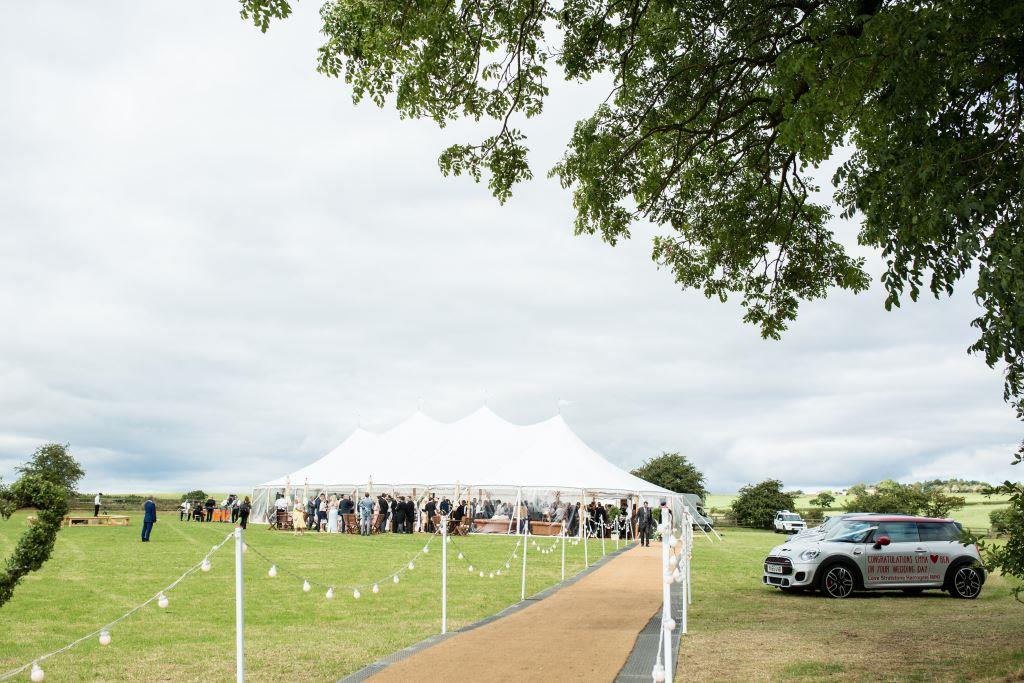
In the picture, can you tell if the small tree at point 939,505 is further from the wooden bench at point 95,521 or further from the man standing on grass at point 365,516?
the wooden bench at point 95,521

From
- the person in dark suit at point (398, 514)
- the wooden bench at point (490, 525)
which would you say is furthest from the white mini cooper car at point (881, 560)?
the wooden bench at point (490, 525)

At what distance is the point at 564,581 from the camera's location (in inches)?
711

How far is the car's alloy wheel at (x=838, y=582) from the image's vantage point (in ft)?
53.2

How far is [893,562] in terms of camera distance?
16.3m

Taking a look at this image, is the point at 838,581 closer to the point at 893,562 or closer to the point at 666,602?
the point at 893,562

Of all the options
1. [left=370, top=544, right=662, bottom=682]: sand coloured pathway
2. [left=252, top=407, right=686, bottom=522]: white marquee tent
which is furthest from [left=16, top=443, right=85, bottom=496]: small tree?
[left=370, top=544, right=662, bottom=682]: sand coloured pathway

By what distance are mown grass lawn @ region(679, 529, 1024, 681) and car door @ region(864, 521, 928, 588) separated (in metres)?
0.35

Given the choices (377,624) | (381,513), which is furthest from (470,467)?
(377,624)

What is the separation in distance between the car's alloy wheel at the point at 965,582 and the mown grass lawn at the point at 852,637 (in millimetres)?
257

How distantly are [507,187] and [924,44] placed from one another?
6.39 m

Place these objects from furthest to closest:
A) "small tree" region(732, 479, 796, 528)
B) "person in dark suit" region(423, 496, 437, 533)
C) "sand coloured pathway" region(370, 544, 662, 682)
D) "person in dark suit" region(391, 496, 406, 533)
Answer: "small tree" region(732, 479, 796, 528) < "person in dark suit" region(391, 496, 406, 533) < "person in dark suit" region(423, 496, 437, 533) < "sand coloured pathway" region(370, 544, 662, 682)

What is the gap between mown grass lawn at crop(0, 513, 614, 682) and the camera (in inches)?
356

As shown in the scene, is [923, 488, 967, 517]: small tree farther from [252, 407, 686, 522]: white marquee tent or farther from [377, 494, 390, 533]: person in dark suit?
[377, 494, 390, 533]: person in dark suit

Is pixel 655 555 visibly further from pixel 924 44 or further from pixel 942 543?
pixel 924 44
